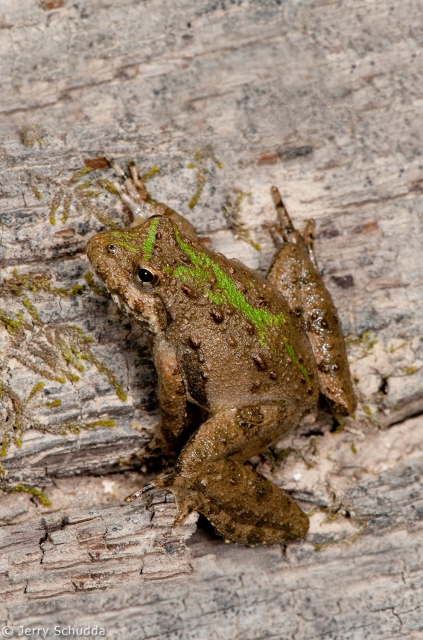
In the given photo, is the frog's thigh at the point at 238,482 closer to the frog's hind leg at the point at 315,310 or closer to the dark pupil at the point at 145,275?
the frog's hind leg at the point at 315,310

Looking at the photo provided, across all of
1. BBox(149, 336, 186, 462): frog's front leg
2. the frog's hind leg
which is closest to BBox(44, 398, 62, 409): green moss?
BBox(149, 336, 186, 462): frog's front leg

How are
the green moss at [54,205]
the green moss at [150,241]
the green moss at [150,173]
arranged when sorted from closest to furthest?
the green moss at [150,241] < the green moss at [54,205] < the green moss at [150,173]

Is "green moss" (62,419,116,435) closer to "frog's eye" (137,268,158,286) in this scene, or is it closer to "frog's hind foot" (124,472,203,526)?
"frog's hind foot" (124,472,203,526)

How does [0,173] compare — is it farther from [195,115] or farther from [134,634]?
[134,634]

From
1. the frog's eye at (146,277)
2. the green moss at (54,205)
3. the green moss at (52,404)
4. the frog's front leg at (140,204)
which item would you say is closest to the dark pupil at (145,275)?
Answer: the frog's eye at (146,277)

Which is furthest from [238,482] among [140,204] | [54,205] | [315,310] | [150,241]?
[54,205]

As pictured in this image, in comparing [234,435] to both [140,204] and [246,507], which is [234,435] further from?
[140,204]

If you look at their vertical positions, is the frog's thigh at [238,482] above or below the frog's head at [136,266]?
below
